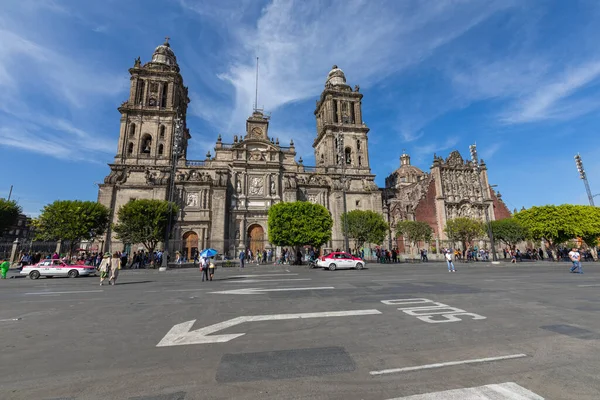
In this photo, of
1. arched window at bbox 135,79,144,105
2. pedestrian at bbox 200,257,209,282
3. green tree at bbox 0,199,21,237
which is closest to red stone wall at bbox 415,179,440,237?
pedestrian at bbox 200,257,209,282

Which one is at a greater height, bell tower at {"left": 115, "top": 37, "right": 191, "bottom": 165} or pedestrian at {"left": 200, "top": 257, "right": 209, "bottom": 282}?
bell tower at {"left": 115, "top": 37, "right": 191, "bottom": 165}

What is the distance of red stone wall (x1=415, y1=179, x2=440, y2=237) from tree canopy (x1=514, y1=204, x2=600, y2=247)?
12613 millimetres

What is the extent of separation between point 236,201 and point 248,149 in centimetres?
833

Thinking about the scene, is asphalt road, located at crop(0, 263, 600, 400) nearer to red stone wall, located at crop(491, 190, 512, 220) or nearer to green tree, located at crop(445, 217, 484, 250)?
green tree, located at crop(445, 217, 484, 250)

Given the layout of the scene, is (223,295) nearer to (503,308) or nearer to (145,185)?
(503,308)

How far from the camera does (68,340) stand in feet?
15.7

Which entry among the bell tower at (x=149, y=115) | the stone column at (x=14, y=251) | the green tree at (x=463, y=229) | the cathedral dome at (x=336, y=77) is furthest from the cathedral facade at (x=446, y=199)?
the stone column at (x=14, y=251)

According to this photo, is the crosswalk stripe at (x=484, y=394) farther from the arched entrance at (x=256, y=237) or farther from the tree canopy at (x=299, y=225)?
the arched entrance at (x=256, y=237)

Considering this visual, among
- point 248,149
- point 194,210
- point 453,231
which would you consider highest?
point 248,149

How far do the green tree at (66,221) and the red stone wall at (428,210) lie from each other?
44141mm

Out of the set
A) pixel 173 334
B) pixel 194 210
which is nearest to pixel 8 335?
pixel 173 334

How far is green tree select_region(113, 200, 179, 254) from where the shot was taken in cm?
2623

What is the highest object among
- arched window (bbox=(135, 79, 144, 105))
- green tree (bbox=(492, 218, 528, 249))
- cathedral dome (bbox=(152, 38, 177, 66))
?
cathedral dome (bbox=(152, 38, 177, 66))

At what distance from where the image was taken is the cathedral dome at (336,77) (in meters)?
49.2
